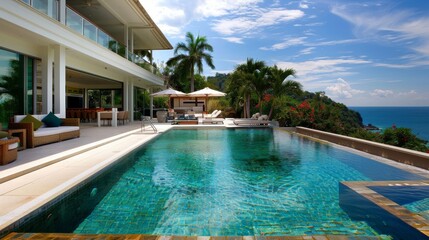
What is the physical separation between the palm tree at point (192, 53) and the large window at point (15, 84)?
23.9m

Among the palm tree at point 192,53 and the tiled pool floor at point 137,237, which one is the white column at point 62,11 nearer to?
the tiled pool floor at point 137,237

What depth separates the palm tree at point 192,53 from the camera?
3384cm

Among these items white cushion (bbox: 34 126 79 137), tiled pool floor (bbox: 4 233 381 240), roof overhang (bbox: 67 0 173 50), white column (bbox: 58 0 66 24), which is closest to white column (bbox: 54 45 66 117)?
white column (bbox: 58 0 66 24)

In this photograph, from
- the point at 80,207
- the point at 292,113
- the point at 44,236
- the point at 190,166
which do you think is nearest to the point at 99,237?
the point at 44,236

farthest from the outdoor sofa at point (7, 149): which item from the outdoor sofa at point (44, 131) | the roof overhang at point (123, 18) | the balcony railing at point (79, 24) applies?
the roof overhang at point (123, 18)

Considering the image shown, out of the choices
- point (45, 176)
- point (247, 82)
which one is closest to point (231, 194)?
point (45, 176)

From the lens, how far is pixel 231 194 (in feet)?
15.0

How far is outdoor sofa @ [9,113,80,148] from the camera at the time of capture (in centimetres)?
768

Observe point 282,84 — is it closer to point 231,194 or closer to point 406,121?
point 231,194

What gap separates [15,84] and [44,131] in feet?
8.30

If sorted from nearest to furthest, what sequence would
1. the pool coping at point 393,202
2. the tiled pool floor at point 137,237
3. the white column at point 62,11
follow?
the tiled pool floor at point 137,237, the pool coping at point 393,202, the white column at point 62,11

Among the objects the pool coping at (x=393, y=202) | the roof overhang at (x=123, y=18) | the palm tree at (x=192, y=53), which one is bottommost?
the pool coping at (x=393, y=202)

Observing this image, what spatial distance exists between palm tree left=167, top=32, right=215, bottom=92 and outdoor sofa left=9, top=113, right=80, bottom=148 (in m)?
24.2

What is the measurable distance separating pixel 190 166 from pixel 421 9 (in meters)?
17.2
